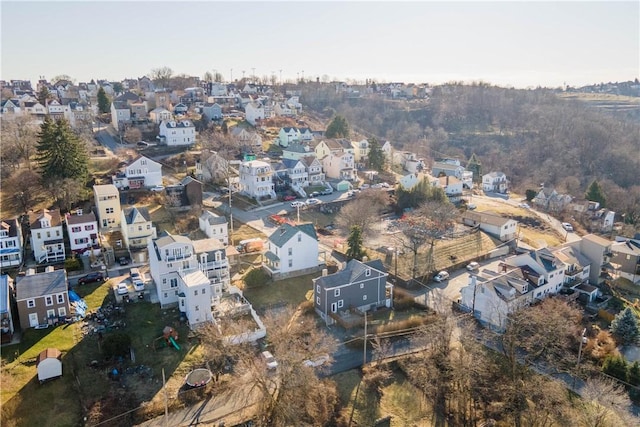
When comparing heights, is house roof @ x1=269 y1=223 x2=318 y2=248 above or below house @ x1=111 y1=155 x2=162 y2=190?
below

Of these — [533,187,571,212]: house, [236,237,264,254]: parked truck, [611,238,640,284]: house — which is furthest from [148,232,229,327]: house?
[533,187,571,212]: house

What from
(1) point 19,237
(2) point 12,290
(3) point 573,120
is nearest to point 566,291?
(2) point 12,290

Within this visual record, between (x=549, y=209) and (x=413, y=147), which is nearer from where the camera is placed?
(x=549, y=209)

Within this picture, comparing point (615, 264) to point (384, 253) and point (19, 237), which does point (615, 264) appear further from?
point (19, 237)

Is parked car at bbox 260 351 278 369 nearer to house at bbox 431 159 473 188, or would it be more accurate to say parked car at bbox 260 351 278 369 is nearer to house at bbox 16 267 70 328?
house at bbox 16 267 70 328

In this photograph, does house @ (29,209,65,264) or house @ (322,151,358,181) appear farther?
house @ (322,151,358,181)

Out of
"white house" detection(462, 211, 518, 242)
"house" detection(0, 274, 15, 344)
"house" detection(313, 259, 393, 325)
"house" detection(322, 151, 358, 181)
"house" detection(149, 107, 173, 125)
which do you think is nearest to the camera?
"house" detection(0, 274, 15, 344)

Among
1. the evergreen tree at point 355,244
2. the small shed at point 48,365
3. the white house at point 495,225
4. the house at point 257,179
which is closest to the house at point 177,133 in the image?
the house at point 257,179

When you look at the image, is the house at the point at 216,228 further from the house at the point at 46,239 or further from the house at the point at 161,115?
the house at the point at 161,115
